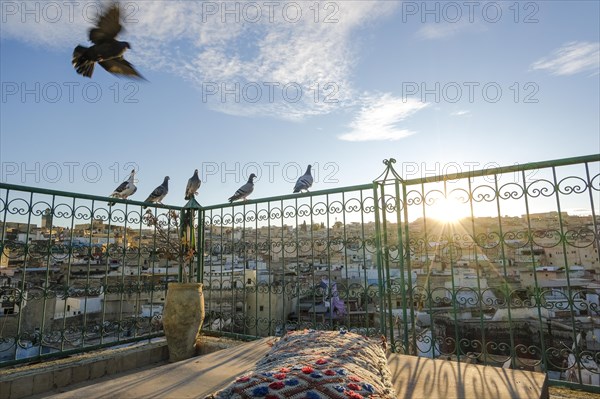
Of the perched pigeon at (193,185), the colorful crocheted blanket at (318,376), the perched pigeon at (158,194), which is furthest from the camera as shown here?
the perched pigeon at (193,185)

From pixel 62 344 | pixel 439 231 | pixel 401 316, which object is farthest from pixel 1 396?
pixel 439 231

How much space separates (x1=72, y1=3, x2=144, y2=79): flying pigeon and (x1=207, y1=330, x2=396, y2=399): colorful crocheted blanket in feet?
17.8

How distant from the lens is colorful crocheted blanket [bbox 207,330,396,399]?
4.16 ft

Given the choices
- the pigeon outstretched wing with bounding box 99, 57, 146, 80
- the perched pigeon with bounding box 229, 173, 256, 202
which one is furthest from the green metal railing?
the pigeon outstretched wing with bounding box 99, 57, 146, 80

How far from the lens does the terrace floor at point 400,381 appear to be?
2.06m

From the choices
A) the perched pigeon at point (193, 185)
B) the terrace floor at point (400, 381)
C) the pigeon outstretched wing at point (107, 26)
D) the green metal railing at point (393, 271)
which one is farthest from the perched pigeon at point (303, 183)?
the pigeon outstretched wing at point (107, 26)

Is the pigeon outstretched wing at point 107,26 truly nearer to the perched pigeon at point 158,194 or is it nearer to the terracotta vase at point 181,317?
the perched pigeon at point 158,194

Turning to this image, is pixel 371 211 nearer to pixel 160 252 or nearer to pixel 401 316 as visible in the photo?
pixel 401 316

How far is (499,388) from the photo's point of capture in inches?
87.4

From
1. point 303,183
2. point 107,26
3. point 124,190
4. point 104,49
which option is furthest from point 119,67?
point 303,183

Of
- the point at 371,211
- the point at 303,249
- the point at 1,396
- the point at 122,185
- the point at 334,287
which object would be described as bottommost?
the point at 1,396

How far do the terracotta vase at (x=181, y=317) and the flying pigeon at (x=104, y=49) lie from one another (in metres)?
3.48

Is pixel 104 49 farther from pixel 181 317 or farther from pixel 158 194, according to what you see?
pixel 181 317

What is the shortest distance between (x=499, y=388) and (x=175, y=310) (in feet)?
12.6
